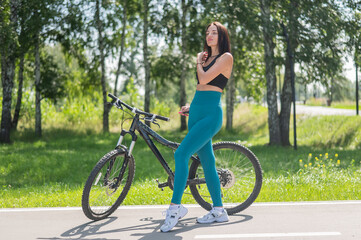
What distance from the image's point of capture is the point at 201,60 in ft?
15.3

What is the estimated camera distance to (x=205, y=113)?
14.8 feet

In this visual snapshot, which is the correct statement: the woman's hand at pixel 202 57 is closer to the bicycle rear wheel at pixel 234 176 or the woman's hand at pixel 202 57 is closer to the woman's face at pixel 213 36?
the woman's face at pixel 213 36

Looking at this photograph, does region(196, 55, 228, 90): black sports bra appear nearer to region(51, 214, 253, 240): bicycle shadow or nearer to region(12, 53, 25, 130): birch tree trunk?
region(51, 214, 253, 240): bicycle shadow

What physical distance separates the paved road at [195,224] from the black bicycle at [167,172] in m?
0.15

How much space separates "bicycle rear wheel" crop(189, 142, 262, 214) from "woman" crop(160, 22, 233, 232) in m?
0.44

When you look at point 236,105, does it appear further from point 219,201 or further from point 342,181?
point 219,201

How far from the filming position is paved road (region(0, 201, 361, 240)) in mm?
4195

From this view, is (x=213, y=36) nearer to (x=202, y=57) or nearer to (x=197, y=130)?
(x=202, y=57)

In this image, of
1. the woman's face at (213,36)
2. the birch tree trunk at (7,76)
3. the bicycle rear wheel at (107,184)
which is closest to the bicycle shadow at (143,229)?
the bicycle rear wheel at (107,184)

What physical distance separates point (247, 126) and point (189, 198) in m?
16.4

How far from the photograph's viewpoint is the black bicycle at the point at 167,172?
15.4 feet

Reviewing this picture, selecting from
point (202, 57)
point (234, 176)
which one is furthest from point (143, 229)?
point (202, 57)

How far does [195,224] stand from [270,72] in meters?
10.7

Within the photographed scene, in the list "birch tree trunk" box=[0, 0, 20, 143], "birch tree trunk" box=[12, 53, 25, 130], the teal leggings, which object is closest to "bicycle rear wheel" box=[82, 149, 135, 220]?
the teal leggings
